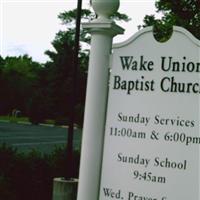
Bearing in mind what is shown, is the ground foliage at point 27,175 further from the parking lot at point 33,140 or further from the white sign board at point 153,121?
the parking lot at point 33,140

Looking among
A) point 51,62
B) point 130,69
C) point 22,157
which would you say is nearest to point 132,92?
point 130,69

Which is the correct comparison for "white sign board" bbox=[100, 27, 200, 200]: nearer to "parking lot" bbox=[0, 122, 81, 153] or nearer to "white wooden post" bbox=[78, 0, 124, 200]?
"white wooden post" bbox=[78, 0, 124, 200]

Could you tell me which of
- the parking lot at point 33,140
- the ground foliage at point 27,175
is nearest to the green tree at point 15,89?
the parking lot at point 33,140

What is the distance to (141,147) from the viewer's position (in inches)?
151

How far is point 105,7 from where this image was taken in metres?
4.16

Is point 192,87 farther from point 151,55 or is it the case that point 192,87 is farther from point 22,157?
point 22,157

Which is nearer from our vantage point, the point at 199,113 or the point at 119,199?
the point at 199,113

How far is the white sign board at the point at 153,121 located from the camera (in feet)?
12.2

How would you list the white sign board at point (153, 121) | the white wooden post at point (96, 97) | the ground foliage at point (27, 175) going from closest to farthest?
1. the white sign board at point (153, 121)
2. the white wooden post at point (96, 97)
3. the ground foliage at point (27, 175)

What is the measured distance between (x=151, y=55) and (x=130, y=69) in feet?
0.64

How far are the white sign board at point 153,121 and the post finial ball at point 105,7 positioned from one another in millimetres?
315

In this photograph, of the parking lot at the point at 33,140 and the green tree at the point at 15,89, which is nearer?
the parking lot at the point at 33,140

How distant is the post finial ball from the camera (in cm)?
414

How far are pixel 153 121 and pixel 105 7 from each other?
3.32 feet
